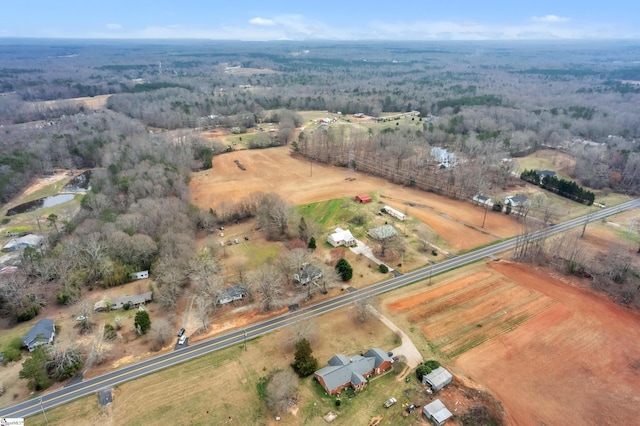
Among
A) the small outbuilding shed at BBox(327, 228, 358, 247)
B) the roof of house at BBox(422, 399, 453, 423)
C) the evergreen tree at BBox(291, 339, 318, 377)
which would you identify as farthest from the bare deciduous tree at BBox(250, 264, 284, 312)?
the roof of house at BBox(422, 399, 453, 423)

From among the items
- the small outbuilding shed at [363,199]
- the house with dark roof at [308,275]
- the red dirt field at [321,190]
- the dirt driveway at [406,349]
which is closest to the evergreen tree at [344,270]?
the house with dark roof at [308,275]

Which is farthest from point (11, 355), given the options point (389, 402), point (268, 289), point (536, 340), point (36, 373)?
point (536, 340)

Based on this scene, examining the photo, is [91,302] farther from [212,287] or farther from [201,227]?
[201,227]

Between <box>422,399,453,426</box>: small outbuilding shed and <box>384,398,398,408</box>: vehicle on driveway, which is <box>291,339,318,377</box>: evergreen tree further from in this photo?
<box>422,399,453,426</box>: small outbuilding shed

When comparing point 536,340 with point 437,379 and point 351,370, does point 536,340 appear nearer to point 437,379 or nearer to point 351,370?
point 437,379

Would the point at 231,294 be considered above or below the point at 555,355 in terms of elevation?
above

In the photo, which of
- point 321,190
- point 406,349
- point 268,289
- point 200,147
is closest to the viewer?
point 406,349
